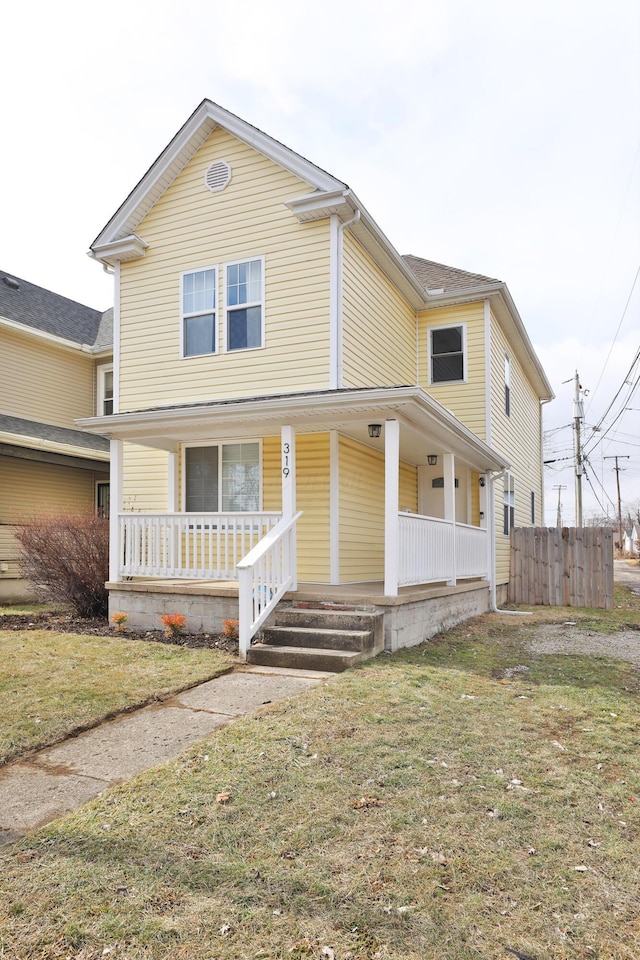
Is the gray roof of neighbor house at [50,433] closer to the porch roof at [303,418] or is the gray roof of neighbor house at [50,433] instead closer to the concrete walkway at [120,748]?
the porch roof at [303,418]

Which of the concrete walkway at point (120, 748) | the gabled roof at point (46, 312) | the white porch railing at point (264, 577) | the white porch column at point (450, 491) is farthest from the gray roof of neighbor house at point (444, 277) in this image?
the concrete walkway at point (120, 748)

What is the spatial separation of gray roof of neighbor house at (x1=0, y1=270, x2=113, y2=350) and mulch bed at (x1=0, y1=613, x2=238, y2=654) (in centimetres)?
807

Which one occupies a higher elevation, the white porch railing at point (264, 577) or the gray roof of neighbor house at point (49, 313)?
the gray roof of neighbor house at point (49, 313)

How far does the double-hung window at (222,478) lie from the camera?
413 inches

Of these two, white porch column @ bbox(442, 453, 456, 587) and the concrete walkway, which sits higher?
white porch column @ bbox(442, 453, 456, 587)

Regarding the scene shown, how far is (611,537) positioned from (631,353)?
4.77 metres

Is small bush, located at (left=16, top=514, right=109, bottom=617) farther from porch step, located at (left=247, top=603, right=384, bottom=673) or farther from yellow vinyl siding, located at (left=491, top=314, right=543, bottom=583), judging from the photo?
yellow vinyl siding, located at (left=491, top=314, right=543, bottom=583)

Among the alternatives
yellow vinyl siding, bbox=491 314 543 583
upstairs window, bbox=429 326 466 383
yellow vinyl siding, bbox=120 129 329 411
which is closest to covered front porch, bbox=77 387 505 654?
yellow vinyl siding, bbox=120 129 329 411

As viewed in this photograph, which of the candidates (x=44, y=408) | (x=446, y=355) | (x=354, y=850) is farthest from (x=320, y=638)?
(x=44, y=408)

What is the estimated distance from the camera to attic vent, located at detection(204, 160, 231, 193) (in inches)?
433

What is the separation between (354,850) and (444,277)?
12.8m

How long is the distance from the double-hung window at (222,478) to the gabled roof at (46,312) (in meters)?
7.74

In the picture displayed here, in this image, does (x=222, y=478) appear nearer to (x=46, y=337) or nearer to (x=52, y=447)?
(x=52, y=447)

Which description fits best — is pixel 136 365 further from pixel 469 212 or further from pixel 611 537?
pixel 611 537
